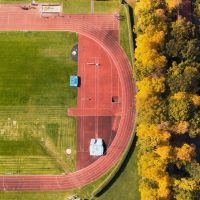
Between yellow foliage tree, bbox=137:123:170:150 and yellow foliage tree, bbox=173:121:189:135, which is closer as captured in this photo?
yellow foliage tree, bbox=137:123:170:150

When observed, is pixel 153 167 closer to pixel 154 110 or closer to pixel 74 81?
pixel 154 110

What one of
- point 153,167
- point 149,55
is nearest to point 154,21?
point 149,55

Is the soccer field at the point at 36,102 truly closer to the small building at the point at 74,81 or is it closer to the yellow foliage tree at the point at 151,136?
the small building at the point at 74,81

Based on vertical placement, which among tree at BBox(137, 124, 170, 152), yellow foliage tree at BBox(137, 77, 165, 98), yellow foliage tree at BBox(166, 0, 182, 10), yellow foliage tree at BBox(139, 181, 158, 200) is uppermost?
yellow foliage tree at BBox(166, 0, 182, 10)

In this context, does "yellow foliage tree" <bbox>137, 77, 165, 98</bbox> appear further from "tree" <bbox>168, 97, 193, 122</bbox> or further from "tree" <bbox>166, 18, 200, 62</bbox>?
"tree" <bbox>166, 18, 200, 62</bbox>

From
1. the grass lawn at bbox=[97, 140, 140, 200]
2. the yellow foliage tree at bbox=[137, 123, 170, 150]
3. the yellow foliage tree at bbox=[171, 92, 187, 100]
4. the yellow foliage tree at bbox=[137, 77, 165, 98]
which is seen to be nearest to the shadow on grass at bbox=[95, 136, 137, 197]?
the grass lawn at bbox=[97, 140, 140, 200]

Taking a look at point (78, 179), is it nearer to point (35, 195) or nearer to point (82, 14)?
point (35, 195)

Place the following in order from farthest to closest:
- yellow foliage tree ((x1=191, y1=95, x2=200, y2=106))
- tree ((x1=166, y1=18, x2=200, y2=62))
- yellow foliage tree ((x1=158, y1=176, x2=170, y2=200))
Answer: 1. tree ((x1=166, y1=18, x2=200, y2=62))
2. yellow foliage tree ((x1=191, y1=95, x2=200, y2=106))
3. yellow foliage tree ((x1=158, y1=176, x2=170, y2=200))

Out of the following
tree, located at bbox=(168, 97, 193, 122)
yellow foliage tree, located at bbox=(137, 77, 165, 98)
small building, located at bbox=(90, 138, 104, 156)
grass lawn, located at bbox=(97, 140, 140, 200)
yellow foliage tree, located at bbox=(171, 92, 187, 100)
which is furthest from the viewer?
small building, located at bbox=(90, 138, 104, 156)

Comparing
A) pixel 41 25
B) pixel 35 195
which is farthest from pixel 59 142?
pixel 41 25
